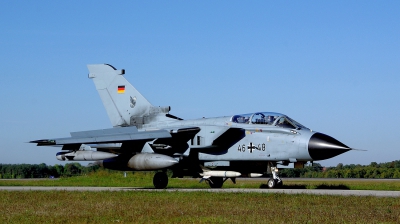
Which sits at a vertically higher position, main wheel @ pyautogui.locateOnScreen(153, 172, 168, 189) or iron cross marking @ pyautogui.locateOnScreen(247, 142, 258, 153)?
iron cross marking @ pyautogui.locateOnScreen(247, 142, 258, 153)

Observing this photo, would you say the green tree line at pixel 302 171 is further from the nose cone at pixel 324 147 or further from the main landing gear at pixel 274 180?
the nose cone at pixel 324 147

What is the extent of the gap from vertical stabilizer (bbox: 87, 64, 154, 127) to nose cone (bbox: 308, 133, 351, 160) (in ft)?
27.3

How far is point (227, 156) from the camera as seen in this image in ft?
68.4

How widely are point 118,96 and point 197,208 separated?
1353cm

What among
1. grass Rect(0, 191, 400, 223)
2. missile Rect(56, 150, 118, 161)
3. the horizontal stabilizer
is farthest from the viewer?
the horizontal stabilizer

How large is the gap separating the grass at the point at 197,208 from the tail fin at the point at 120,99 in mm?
Answer: 8518

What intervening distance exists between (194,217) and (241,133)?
9942 mm

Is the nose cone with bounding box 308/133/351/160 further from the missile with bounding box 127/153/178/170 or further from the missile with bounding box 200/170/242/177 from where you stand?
the missile with bounding box 127/153/178/170

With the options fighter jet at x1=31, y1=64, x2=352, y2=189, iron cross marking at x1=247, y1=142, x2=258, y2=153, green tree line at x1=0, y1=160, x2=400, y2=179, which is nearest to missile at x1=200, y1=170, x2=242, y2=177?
fighter jet at x1=31, y1=64, x2=352, y2=189

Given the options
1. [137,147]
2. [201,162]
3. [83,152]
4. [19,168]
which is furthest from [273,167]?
[19,168]

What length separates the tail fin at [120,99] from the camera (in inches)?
975

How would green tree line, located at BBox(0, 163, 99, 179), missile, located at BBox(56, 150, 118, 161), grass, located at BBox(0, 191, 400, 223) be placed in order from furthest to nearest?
green tree line, located at BBox(0, 163, 99, 179) < missile, located at BBox(56, 150, 118, 161) < grass, located at BBox(0, 191, 400, 223)

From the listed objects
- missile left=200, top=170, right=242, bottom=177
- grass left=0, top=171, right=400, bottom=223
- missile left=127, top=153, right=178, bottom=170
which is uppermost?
missile left=127, top=153, right=178, bottom=170

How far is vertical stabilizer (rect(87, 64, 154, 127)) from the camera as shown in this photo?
24.9 m
